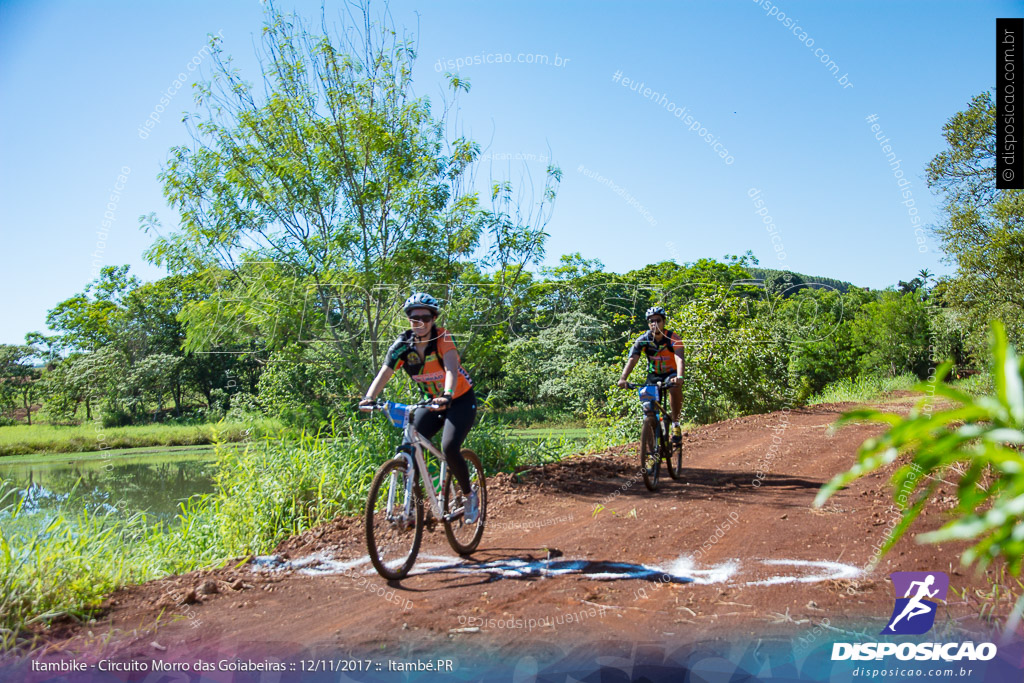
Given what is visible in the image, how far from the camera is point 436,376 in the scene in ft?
16.6

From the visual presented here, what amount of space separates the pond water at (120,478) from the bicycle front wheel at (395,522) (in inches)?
294

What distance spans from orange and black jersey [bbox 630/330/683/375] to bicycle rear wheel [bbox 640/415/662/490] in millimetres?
654

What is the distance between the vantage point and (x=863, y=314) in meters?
29.1

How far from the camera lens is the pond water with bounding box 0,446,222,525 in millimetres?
12266

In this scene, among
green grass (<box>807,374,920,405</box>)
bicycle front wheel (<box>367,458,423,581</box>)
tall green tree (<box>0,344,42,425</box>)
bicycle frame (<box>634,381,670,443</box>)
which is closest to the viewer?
bicycle front wheel (<box>367,458,423,581</box>)

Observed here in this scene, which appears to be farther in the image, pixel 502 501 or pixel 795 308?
pixel 795 308

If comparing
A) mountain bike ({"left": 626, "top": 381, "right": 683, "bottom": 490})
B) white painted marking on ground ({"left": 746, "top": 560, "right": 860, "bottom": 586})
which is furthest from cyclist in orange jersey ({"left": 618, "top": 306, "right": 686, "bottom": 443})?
white painted marking on ground ({"left": 746, "top": 560, "right": 860, "bottom": 586})

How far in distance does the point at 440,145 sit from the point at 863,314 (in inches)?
1044

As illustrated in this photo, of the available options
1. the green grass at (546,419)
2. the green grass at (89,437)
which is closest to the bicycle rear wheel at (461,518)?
the green grass at (546,419)

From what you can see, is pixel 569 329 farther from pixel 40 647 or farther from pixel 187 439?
pixel 40 647

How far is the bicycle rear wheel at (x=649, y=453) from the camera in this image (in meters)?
6.93

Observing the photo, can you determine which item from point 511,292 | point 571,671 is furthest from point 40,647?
point 511,292

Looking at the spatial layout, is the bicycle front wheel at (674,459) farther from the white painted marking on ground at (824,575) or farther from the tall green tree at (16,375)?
the tall green tree at (16,375)

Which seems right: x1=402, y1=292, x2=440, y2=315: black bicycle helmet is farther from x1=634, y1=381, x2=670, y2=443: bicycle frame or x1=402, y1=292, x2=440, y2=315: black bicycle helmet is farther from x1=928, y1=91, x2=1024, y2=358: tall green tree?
x1=928, y1=91, x2=1024, y2=358: tall green tree
